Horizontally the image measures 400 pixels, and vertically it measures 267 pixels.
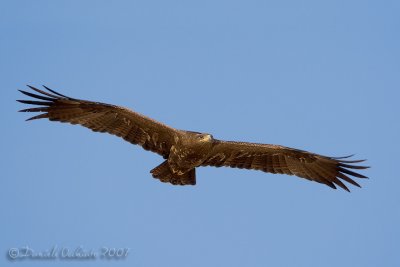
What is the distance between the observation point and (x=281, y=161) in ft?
39.0

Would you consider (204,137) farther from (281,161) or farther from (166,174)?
(281,161)

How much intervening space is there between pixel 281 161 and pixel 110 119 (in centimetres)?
339

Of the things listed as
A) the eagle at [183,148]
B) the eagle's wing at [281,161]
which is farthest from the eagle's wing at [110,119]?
the eagle's wing at [281,161]

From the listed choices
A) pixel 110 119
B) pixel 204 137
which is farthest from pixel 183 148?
pixel 110 119

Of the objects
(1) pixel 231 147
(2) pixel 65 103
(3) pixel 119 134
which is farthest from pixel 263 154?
(2) pixel 65 103

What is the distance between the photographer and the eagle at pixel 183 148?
36.2 ft

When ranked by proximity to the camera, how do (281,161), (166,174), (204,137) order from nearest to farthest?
(204,137) → (166,174) → (281,161)

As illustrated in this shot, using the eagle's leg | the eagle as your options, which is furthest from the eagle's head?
the eagle's leg

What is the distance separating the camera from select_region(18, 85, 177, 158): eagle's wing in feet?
36.6

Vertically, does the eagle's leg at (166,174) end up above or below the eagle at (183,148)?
below

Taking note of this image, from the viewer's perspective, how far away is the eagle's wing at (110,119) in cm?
1116

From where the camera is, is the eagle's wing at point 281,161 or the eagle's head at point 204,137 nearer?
the eagle's head at point 204,137

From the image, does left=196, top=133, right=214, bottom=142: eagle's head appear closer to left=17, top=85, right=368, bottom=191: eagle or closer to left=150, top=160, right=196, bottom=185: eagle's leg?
left=17, top=85, right=368, bottom=191: eagle

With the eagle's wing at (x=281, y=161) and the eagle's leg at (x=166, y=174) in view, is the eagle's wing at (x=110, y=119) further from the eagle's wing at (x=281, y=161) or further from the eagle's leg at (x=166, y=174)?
the eagle's wing at (x=281, y=161)
